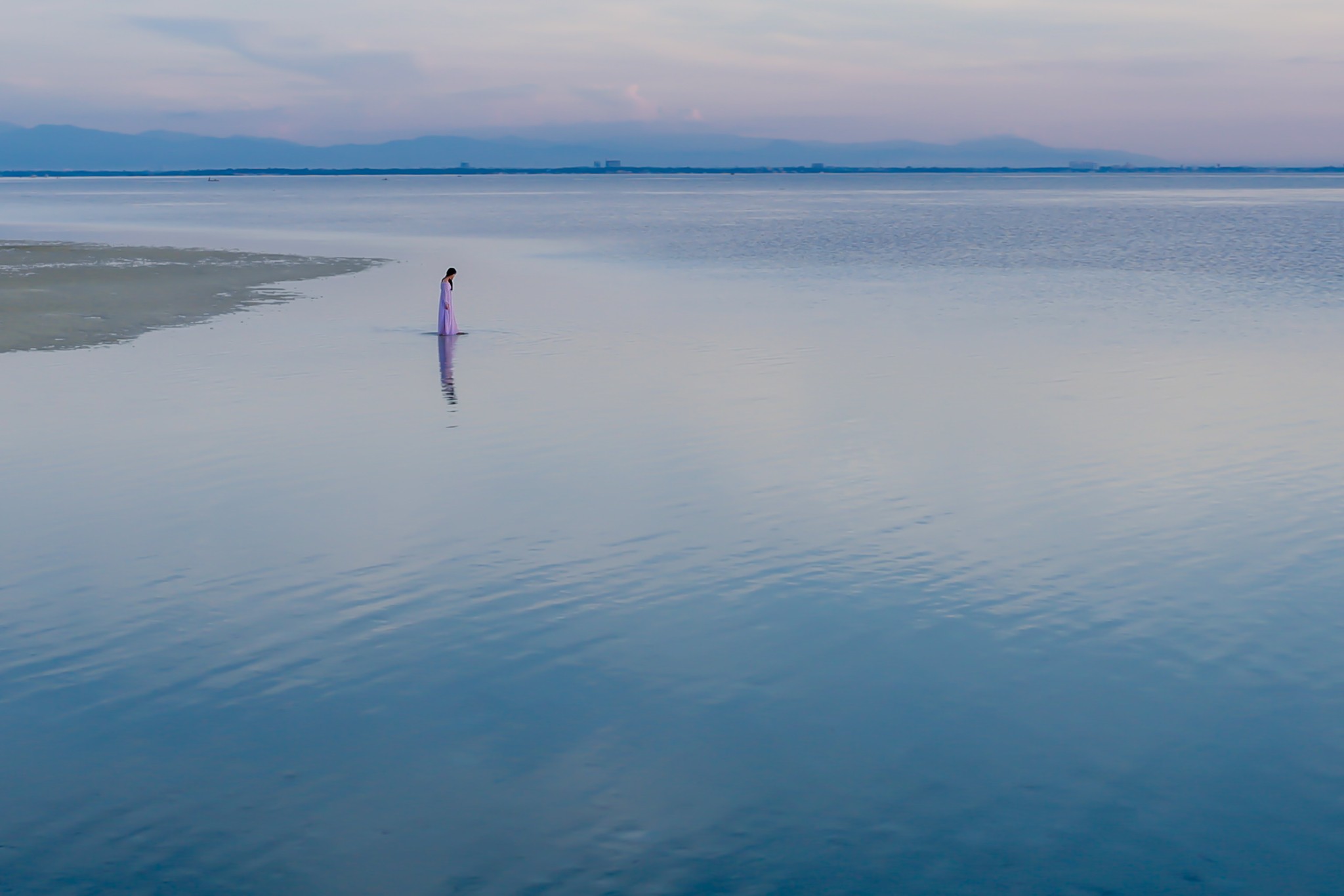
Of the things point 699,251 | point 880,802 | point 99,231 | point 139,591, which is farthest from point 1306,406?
point 99,231

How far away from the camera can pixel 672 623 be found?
11.3m

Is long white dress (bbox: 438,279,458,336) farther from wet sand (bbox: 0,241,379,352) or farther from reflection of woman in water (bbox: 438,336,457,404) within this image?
wet sand (bbox: 0,241,379,352)

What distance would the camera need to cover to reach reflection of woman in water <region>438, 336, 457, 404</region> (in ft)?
74.4

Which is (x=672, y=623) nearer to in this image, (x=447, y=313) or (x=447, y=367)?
(x=447, y=367)

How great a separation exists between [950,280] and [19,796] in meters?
42.3

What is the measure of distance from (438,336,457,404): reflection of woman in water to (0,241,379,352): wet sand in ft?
24.7

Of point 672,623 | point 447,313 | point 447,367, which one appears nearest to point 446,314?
point 447,313

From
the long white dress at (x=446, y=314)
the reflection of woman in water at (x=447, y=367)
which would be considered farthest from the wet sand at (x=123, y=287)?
the reflection of woman in water at (x=447, y=367)

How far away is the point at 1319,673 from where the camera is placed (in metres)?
10.1

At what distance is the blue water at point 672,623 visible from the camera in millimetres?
7672

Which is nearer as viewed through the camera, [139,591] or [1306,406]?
[139,591]

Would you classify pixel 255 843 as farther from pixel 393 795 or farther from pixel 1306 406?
pixel 1306 406

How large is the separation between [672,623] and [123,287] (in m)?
35.2

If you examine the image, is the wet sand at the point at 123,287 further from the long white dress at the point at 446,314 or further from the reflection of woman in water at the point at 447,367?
the reflection of woman in water at the point at 447,367
